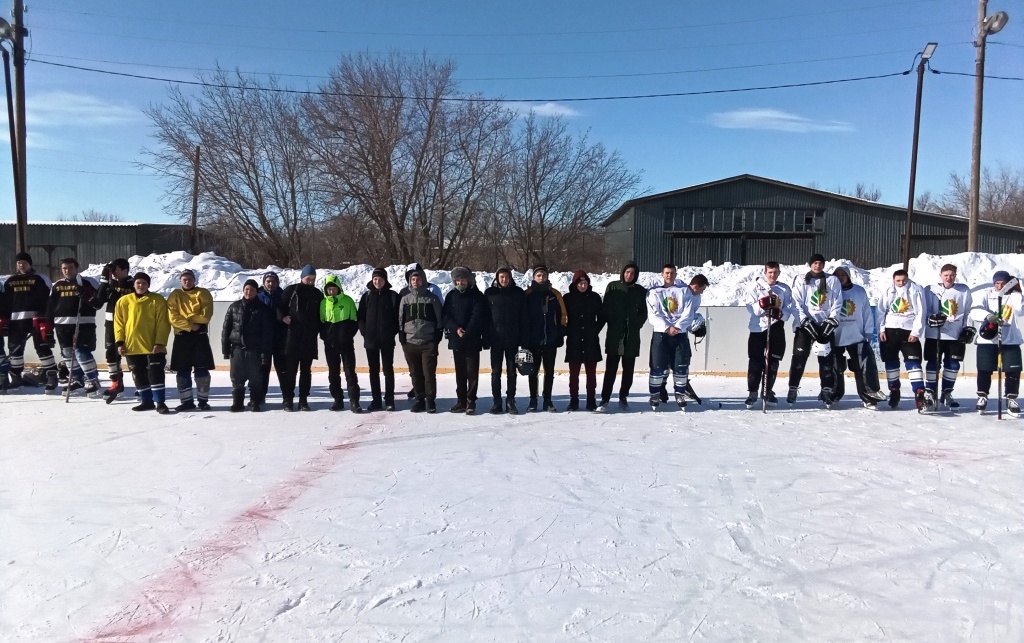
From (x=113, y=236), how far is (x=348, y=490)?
3154cm

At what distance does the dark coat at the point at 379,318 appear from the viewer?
6918 millimetres

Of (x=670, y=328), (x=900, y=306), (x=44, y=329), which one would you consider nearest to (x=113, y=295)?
(x=44, y=329)

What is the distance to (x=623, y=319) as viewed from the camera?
7.03 meters

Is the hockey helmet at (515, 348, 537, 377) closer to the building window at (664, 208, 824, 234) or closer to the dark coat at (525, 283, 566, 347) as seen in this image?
the dark coat at (525, 283, 566, 347)

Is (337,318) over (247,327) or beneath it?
over

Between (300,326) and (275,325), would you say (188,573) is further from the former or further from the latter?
(275,325)

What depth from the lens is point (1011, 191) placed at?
49.2 metres

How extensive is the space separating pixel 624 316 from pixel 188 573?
4.93 metres

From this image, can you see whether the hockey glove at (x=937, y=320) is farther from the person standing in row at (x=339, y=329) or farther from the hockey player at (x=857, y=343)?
the person standing in row at (x=339, y=329)

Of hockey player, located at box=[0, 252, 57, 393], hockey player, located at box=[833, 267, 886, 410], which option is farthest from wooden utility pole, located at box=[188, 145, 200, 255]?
hockey player, located at box=[833, 267, 886, 410]

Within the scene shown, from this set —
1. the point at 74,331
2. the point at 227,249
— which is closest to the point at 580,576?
the point at 74,331

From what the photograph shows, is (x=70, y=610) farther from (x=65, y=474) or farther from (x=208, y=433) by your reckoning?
(x=208, y=433)

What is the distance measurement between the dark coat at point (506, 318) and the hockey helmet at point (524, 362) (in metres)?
0.10

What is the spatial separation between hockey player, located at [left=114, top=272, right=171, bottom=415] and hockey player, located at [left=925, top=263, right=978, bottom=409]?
26.9ft
